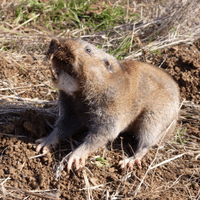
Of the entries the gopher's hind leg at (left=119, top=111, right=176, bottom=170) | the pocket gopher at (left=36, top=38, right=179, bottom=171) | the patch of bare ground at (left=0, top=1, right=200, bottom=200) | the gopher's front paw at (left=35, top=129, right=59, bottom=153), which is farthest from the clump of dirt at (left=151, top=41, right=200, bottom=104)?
the gopher's front paw at (left=35, top=129, right=59, bottom=153)

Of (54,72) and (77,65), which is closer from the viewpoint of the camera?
(77,65)

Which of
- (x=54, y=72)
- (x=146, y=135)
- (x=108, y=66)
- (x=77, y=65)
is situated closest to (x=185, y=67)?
(x=146, y=135)

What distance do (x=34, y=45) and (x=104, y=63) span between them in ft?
9.61

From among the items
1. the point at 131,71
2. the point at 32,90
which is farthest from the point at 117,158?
the point at 32,90

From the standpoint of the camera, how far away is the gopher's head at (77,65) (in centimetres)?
272

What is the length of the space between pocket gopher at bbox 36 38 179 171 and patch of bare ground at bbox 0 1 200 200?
216mm

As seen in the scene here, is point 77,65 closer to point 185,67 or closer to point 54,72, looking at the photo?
point 54,72

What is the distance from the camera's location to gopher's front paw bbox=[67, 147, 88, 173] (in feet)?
10.2

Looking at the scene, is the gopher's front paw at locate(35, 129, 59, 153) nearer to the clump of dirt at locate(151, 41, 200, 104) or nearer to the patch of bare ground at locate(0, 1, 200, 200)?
the patch of bare ground at locate(0, 1, 200, 200)

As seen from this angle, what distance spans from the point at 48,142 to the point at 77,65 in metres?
1.17

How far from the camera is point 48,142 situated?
11.0 ft

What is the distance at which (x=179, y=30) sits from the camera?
5.98m

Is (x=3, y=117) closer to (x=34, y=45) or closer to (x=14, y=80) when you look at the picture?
(x=14, y=80)

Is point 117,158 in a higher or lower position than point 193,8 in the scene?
lower
